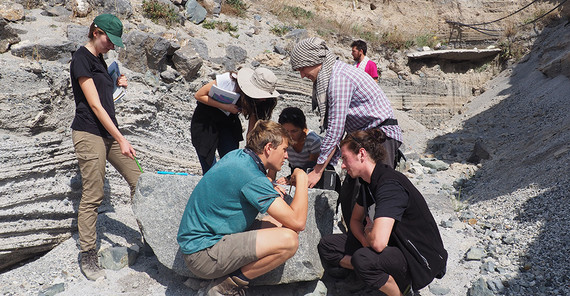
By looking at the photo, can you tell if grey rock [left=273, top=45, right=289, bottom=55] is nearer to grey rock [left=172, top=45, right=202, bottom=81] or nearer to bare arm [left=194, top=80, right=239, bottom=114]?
grey rock [left=172, top=45, right=202, bottom=81]

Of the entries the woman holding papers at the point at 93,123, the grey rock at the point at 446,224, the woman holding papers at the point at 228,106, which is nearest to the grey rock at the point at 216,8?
the woman holding papers at the point at 228,106

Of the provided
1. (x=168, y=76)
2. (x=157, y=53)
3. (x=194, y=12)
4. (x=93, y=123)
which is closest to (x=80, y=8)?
(x=157, y=53)

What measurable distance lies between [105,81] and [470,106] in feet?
34.0

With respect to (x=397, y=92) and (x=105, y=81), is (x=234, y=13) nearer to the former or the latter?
(x=397, y=92)

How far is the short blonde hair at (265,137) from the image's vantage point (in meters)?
2.89

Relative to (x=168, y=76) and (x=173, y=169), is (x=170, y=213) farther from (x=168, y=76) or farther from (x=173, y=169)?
(x=168, y=76)

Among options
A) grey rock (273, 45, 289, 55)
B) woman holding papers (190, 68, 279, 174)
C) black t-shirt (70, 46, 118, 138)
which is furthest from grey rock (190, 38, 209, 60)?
black t-shirt (70, 46, 118, 138)

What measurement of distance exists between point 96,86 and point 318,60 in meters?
A: 1.78

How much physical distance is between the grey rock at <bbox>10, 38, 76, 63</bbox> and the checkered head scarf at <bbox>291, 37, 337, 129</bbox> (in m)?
4.13

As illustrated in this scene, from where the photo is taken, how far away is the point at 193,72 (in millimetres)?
7770

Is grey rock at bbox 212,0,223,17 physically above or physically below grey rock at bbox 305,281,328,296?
above

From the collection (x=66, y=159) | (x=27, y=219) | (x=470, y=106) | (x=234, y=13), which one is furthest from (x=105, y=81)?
(x=470, y=106)

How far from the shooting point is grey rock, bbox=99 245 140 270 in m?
3.59

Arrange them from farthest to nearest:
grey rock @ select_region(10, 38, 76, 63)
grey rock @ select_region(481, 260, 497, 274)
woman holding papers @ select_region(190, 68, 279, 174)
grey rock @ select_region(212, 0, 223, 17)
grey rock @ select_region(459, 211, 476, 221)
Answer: grey rock @ select_region(212, 0, 223, 17), grey rock @ select_region(10, 38, 76, 63), grey rock @ select_region(459, 211, 476, 221), grey rock @ select_region(481, 260, 497, 274), woman holding papers @ select_region(190, 68, 279, 174)
